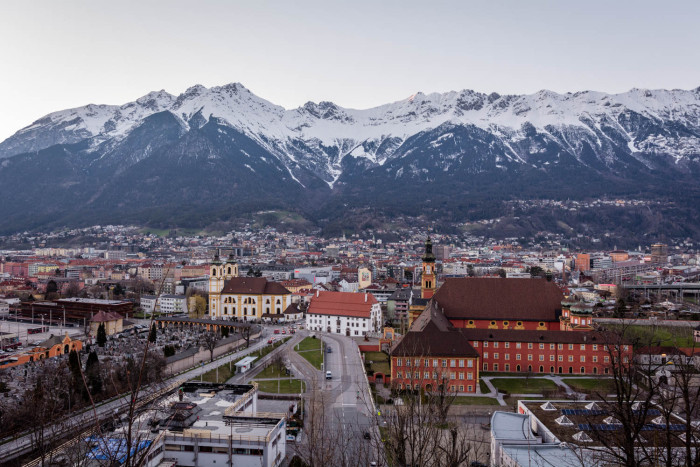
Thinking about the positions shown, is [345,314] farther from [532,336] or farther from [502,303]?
[532,336]

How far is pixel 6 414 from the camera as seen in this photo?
23406 millimetres

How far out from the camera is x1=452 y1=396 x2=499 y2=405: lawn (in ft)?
93.8

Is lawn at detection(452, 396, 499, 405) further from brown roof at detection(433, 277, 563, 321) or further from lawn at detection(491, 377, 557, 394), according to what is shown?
brown roof at detection(433, 277, 563, 321)

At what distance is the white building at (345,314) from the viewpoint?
161ft

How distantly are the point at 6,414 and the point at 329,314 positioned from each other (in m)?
29.6

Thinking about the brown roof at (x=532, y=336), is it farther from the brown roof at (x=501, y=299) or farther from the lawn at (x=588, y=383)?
the brown roof at (x=501, y=299)

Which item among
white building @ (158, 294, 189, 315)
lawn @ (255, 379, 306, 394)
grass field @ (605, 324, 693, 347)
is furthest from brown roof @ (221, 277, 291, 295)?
grass field @ (605, 324, 693, 347)

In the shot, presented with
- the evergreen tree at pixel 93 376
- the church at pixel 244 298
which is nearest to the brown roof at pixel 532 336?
the evergreen tree at pixel 93 376

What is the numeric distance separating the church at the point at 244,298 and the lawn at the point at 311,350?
14814 mm

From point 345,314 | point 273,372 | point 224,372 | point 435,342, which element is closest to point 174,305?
point 345,314

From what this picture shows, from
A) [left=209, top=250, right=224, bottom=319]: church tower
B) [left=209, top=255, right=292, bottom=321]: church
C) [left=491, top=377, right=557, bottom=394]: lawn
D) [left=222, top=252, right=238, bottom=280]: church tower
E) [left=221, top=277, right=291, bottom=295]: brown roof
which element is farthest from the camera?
[left=222, top=252, right=238, bottom=280]: church tower

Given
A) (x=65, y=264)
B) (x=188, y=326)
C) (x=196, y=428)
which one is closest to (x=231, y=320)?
(x=188, y=326)

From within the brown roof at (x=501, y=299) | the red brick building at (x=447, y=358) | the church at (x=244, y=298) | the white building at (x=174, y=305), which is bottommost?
the white building at (x=174, y=305)

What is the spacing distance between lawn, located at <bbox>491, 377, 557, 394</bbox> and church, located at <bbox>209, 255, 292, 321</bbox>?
30.8 meters
